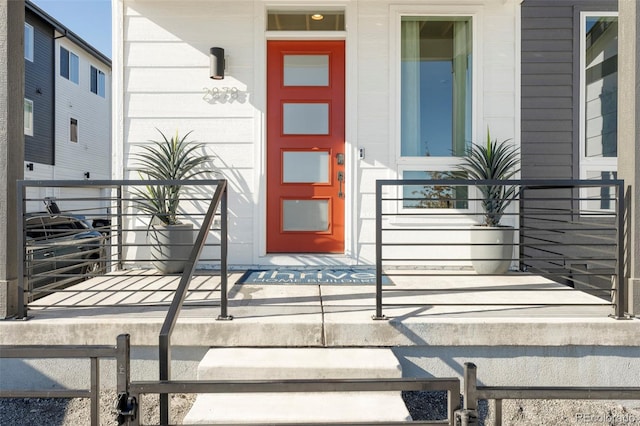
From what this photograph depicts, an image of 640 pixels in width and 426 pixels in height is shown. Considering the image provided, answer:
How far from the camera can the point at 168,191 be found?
384cm

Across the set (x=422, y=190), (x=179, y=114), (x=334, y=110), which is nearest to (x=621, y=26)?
(x=422, y=190)

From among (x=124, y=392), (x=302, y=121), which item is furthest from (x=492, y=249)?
(x=124, y=392)

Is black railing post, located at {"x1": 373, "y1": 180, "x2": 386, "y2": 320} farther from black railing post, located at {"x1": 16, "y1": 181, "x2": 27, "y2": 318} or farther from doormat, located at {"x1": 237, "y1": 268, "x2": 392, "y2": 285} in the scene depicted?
black railing post, located at {"x1": 16, "y1": 181, "x2": 27, "y2": 318}

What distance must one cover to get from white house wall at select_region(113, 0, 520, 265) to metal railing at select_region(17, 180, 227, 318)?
1.11 ft

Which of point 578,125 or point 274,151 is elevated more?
point 578,125

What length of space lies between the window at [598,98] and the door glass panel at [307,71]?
2.56 m

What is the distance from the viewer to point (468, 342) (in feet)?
7.88

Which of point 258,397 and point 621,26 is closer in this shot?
point 258,397

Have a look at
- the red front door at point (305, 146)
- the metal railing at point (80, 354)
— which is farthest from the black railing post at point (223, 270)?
the red front door at point (305, 146)

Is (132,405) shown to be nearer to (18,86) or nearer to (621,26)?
(18,86)

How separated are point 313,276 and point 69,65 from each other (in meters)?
13.8

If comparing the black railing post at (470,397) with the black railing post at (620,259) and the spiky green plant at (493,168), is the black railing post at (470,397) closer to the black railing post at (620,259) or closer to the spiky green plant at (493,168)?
the black railing post at (620,259)

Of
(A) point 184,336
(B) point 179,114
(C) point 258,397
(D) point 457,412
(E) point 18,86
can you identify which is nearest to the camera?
(D) point 457,412

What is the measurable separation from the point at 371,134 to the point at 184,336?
2551 mm
